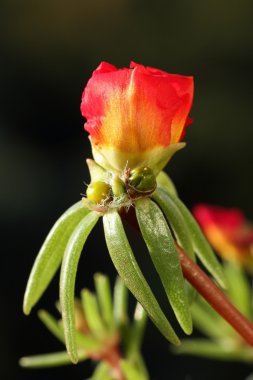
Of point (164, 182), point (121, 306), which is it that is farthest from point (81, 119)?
point (164, 182)

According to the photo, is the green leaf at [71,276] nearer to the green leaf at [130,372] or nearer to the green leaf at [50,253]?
the green leaf at [50,253]

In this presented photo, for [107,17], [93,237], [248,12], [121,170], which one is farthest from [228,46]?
[121,170]

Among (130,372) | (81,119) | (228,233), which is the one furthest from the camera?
(81,119)

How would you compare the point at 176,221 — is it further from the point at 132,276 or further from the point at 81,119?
the point at 81,119

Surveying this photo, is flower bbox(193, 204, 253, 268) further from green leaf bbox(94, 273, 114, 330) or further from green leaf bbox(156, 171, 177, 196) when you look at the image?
green leaf bbox(156, 171, 177, 196)

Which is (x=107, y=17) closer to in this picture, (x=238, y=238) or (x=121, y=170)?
(x=238, y=238)

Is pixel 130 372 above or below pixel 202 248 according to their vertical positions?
below

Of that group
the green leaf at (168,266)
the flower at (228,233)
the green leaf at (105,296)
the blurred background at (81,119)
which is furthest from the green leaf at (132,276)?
the blurred background at (81,119)
